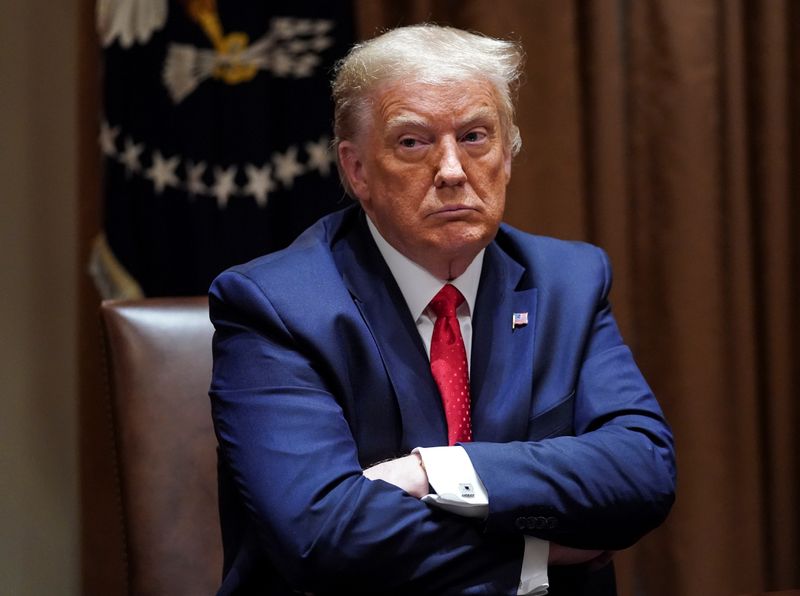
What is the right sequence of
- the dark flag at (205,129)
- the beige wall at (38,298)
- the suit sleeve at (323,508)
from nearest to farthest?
the suit sleeve at (323,508)
the dark flag at (205,129)
the beige wall at (38,298)

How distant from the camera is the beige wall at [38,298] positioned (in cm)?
314

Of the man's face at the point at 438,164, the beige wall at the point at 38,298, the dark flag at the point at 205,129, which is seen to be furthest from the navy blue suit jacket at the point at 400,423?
the beige wall at the point at 38,298

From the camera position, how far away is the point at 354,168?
6.62 feet

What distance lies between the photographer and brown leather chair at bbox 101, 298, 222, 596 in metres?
2.02

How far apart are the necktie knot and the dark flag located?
102 cm

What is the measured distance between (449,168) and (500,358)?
0.37 meters

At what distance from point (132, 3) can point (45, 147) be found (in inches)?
25.1

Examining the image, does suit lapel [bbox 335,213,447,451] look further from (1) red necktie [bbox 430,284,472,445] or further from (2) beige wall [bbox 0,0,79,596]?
(2) beige wall [bbox 0,0,79,596]

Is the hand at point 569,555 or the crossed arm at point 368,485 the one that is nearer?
the crossed arm at point 368,485

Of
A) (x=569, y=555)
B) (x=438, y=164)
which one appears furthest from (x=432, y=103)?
(x=569, y=555)

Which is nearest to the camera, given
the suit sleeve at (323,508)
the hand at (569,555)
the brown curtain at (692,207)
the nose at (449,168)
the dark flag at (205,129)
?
the suit sleeve at (323,508)

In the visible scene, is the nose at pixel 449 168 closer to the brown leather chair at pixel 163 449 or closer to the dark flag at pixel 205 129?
the brown leather chair at pixel 163 449

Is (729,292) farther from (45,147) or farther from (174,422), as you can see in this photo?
(45,147)

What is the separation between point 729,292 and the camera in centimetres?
311
